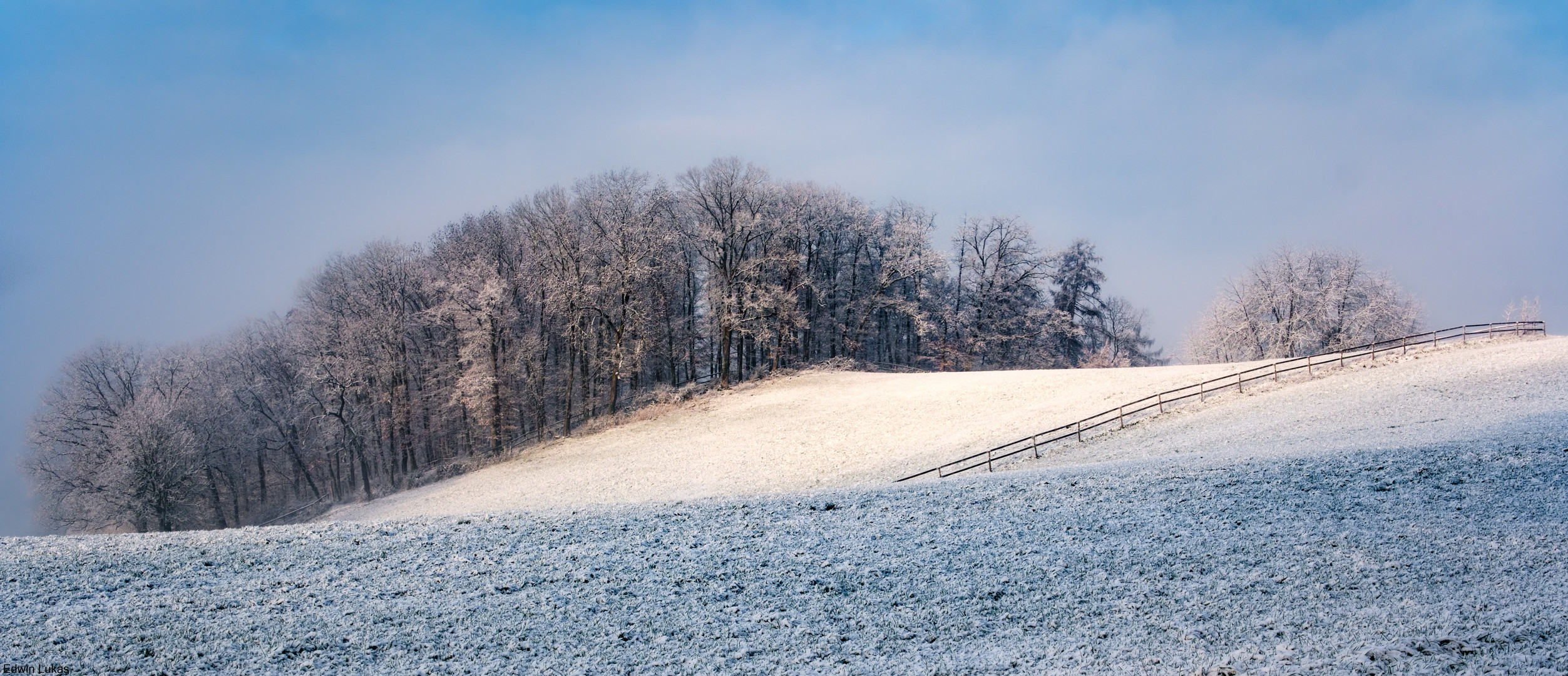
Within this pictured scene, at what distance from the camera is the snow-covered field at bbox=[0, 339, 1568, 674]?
26.4 feet

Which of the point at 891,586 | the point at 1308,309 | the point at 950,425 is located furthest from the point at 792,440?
the point at 1308,309

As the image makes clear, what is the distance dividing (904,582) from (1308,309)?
52398 millimetres

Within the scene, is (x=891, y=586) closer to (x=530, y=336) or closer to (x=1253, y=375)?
(x=1253, y=375)

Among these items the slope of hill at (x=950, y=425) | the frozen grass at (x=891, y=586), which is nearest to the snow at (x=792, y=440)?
the slope of hill at (x=950, y=425)

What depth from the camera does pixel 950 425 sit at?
109 feet

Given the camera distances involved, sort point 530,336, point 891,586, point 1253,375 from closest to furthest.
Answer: point 891,586 → point 1253,375 → point 530,336

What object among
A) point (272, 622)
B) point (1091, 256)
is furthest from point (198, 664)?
point (1091, 256)

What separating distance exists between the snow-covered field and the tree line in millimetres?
29902

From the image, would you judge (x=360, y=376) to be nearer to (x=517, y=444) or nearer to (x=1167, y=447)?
(x=517, y=444)

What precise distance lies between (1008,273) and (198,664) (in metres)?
54.0

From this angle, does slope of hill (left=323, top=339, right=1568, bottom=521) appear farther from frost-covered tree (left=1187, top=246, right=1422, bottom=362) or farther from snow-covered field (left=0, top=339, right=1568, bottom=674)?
frost-covered tree (left=1187, top=246, right=1422, bottom=362)

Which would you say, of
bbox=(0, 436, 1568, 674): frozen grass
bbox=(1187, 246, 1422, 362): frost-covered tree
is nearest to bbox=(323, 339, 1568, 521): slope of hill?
bbox=(0, 436, 1568, 674): frozen grass

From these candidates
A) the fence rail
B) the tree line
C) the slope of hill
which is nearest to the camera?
the slope of hill

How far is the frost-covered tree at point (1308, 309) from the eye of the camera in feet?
157
